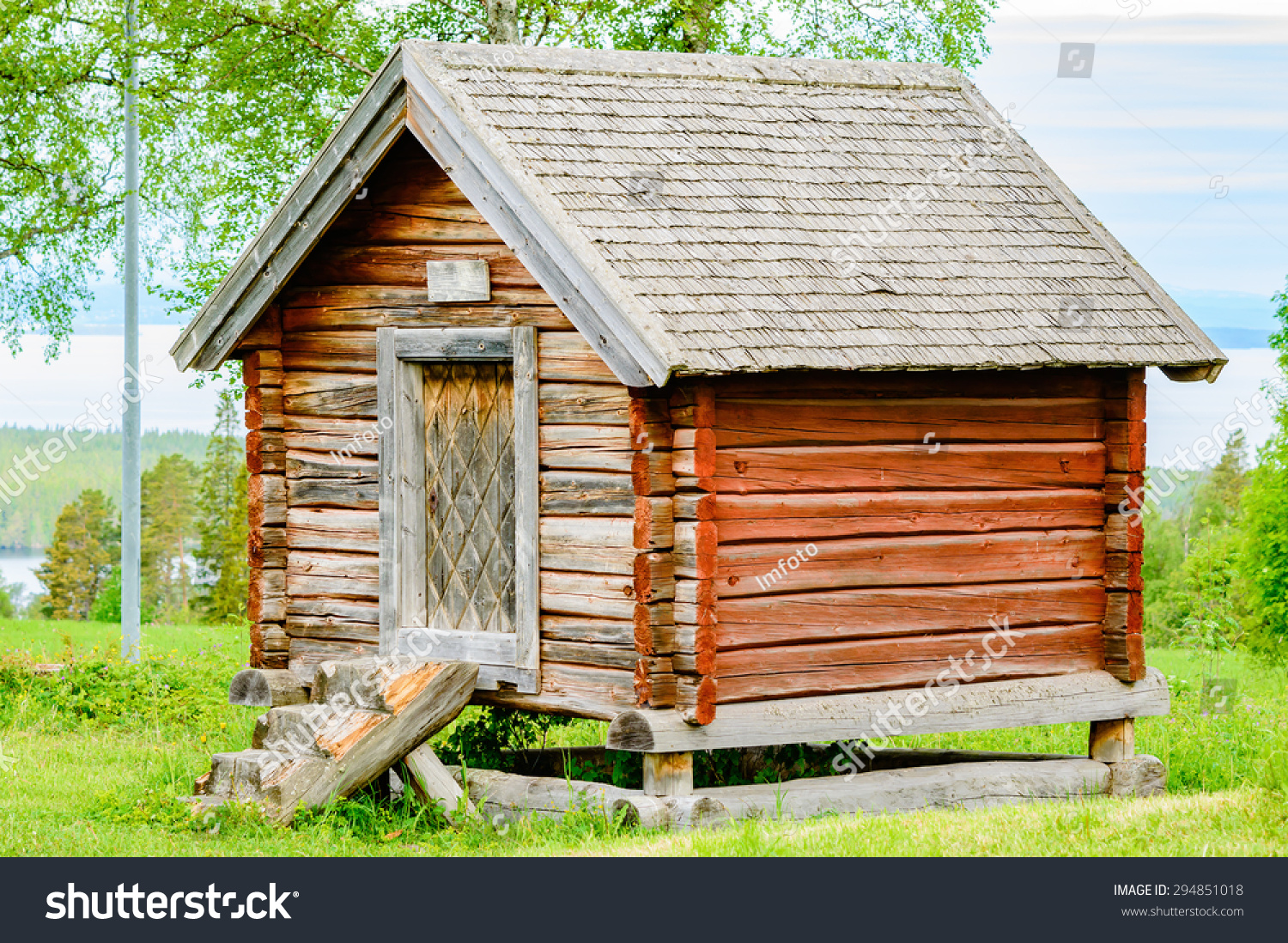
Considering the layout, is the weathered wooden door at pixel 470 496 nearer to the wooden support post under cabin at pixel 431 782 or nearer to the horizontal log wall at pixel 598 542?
the horizontal log wall at pixel 598 542

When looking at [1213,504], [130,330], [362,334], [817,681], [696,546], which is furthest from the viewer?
[1213,504]

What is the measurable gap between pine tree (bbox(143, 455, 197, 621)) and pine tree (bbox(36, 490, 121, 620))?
133 centimetres

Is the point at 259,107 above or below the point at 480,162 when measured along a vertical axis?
above

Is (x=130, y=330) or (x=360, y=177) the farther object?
(x=130, y=330)

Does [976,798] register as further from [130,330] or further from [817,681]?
[130,330]

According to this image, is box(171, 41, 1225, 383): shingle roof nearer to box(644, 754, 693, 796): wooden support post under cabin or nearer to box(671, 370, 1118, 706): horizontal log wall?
box(671, 370, 1118, 706): horizontal log wall

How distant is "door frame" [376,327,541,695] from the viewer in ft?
30.6

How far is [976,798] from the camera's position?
402 inches

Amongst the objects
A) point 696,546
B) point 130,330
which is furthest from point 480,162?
point 130,330

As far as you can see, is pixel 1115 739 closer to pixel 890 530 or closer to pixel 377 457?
pixel 890 530

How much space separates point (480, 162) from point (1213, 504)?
41.3m

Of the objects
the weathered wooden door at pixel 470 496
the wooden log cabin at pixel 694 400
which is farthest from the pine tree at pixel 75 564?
the weathered wooden door at pixel 470 496

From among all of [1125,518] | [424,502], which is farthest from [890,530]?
[424,502]

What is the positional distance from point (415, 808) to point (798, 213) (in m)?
4.38
